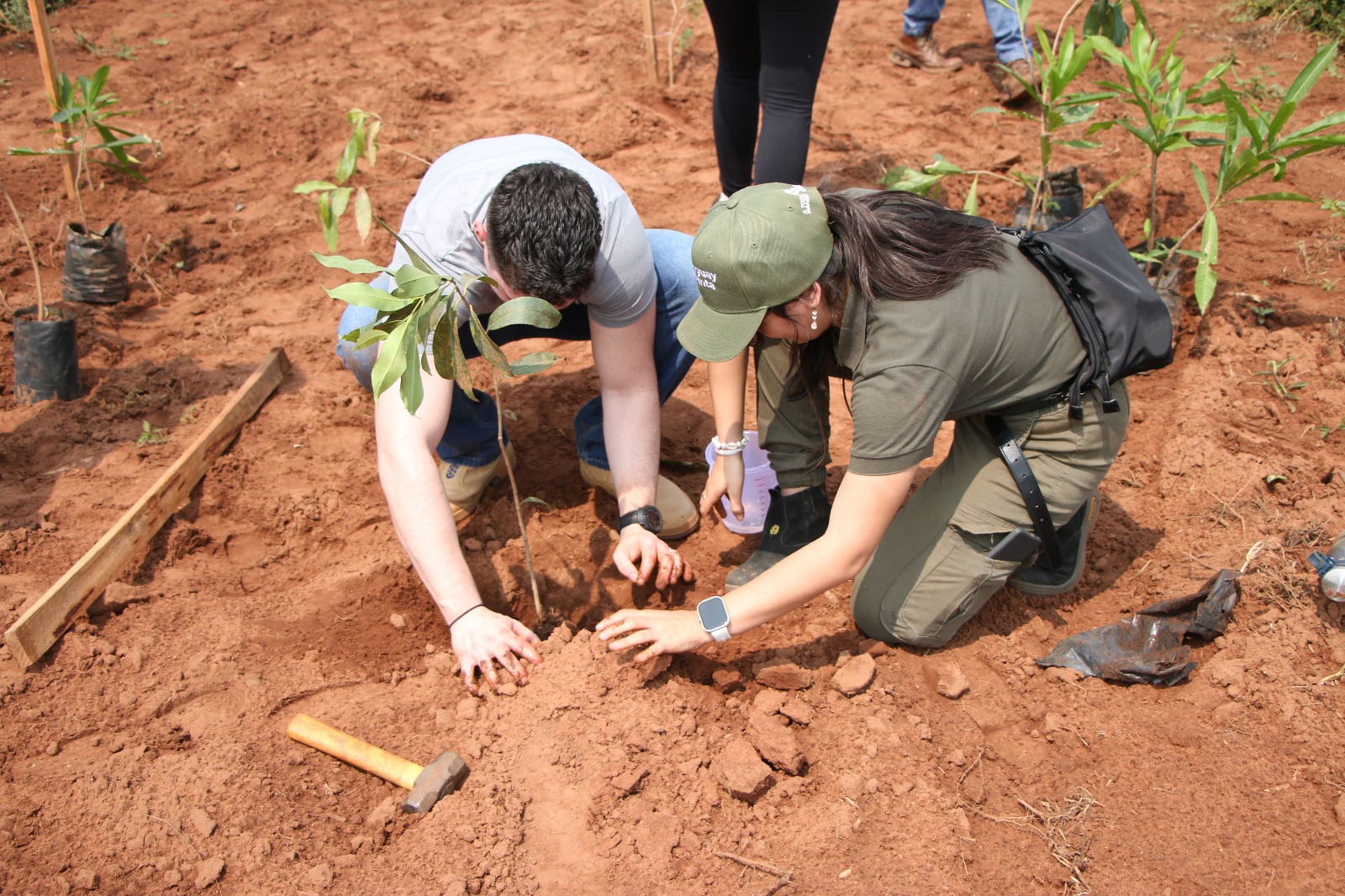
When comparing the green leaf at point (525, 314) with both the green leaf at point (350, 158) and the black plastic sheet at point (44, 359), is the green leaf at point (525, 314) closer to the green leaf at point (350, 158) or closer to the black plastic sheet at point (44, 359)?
→ the green leaf at point (350, 158)

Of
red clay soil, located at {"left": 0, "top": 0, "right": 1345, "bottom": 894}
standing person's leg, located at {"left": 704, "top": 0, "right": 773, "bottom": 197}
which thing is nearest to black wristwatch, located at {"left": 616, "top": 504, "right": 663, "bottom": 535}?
red clay soil, located at {"left": 0, "top": 0, "right": 1345, "bottom": 894}

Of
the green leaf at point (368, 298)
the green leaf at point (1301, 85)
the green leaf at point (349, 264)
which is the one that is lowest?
the green leaf at point (368, 298)

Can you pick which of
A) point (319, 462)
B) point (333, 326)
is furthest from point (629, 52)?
point (319, 462)

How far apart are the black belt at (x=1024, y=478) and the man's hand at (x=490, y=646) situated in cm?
121

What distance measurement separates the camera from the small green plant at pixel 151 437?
3.06m

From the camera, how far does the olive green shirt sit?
172cm

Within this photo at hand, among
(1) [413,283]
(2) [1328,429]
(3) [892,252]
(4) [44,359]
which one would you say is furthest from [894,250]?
(4) [44,359]

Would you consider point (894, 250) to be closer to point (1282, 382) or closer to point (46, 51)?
point (1282, 382)

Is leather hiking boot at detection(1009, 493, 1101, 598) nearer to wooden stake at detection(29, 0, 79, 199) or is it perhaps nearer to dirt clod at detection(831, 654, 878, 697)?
dirt clod at detection(831, 654, 878, 697)

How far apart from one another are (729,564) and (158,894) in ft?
5.31

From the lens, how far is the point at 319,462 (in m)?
3.05

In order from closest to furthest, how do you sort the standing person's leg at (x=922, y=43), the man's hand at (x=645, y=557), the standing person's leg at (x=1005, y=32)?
the man's hand at (x=645, y=557) < the standing person's leg at (x=1005, y=32) < the standing person's leg at (x=922, y=43)

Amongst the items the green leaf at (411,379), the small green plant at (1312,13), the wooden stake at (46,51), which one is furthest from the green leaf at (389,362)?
the small green plant at (1312,13)

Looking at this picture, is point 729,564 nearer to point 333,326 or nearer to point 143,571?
point 143,571
